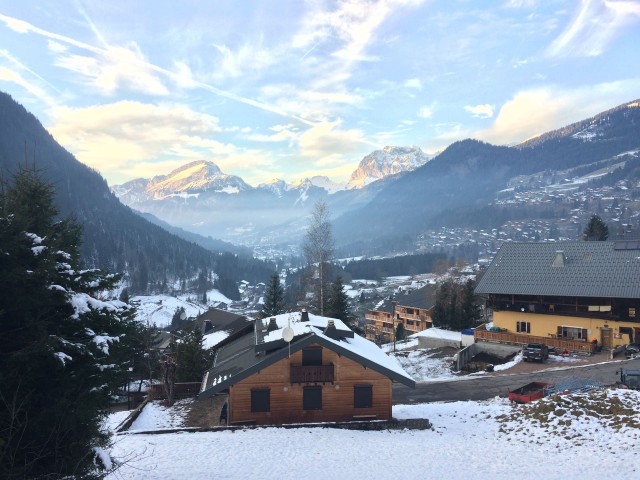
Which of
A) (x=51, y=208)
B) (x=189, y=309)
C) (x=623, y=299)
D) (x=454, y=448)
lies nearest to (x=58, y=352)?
(x=51, y=208)

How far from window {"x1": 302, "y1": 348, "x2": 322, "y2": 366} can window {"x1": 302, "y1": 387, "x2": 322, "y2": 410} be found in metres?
1.38

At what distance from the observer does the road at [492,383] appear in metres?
30.8

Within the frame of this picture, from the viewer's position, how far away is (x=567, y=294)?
1626 inches

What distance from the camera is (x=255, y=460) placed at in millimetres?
18594

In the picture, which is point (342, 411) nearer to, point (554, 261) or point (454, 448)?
point (454, 448)

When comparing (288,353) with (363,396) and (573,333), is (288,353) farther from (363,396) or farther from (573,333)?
(573,333)

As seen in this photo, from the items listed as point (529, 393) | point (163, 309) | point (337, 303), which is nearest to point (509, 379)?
point (529, 393)

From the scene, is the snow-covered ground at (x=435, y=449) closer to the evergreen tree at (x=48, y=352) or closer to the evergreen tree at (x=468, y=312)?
the evergreen tree at (x=48, y=352)

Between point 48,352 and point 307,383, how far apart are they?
15961 millimetres

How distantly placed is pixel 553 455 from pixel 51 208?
2077 cm

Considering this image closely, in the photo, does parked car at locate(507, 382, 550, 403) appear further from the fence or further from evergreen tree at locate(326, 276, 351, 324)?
evergreen tree at locate(326, 276, 351, 324)

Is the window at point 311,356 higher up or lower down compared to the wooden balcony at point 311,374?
higher up

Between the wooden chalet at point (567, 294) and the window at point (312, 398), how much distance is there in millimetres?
25471

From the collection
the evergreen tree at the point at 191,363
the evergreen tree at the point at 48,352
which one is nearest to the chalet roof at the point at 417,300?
the evergreen tree at the point at 191,363
